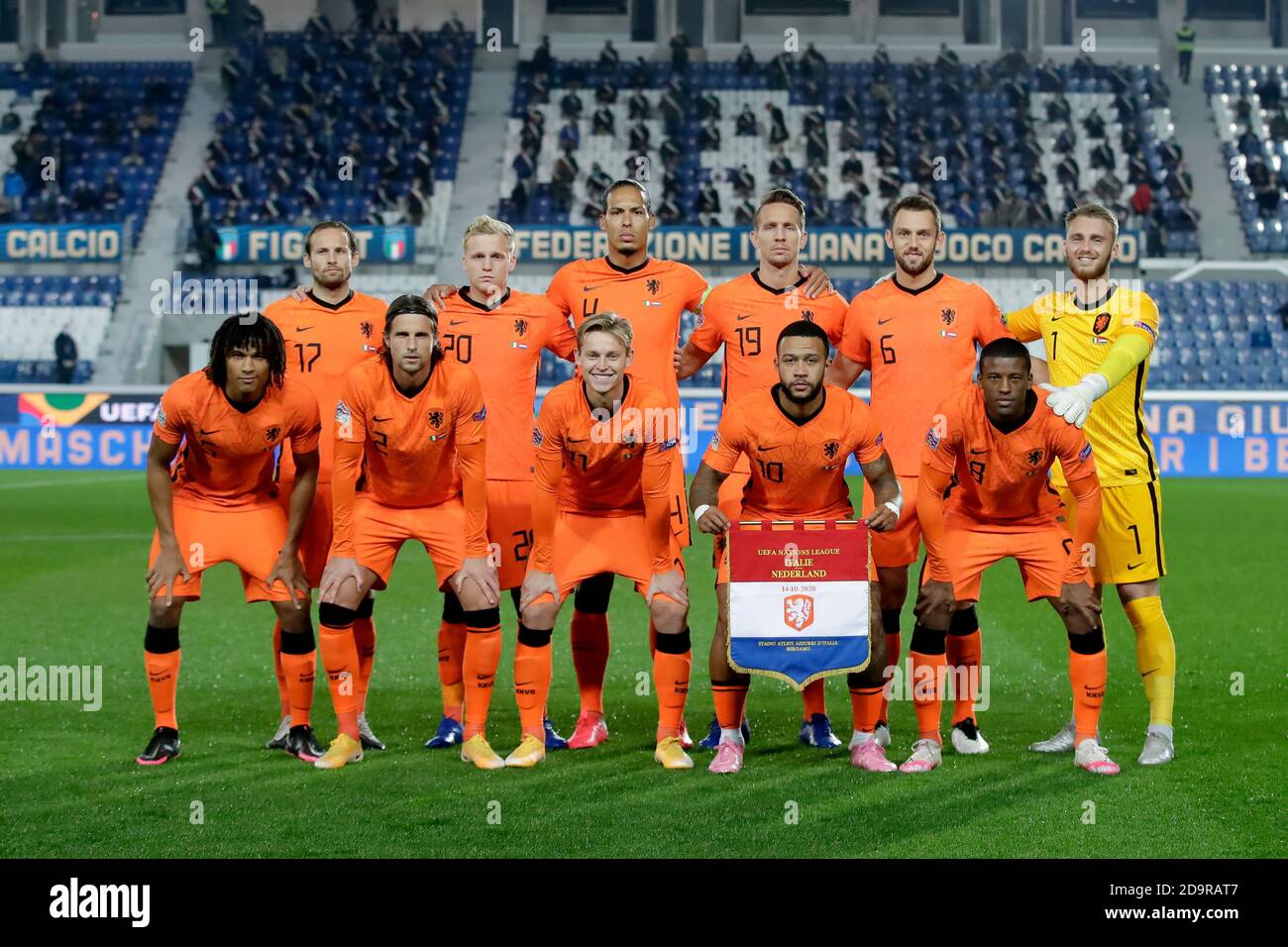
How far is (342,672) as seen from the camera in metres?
6.20

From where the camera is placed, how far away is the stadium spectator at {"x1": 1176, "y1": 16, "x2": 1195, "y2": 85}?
111 ft

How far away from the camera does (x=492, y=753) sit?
240 inches

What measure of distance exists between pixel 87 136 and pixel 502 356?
92.1ft

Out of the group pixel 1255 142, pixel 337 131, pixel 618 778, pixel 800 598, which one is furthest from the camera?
pixel 1255 142

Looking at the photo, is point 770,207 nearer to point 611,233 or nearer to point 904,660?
point 611,233

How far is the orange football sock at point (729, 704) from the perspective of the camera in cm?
612

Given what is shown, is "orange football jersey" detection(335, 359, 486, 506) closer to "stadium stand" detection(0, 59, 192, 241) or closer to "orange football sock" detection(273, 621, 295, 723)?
"orange football sock" detection(273, 621, 295, 723)

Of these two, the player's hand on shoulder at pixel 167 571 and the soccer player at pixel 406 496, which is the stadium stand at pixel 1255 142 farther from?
the player's hand on shoulder at pixel 167 571

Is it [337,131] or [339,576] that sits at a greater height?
[337,131]

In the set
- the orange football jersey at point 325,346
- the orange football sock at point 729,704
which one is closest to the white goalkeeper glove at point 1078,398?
the orange football sock at point 729,704

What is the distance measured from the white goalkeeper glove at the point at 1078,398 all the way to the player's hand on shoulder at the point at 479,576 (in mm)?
2275

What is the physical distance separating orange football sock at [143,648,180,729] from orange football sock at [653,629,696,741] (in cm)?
194

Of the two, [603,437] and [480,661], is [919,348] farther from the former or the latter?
[480,661]

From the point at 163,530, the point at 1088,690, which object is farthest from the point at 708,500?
the point at 163,530
